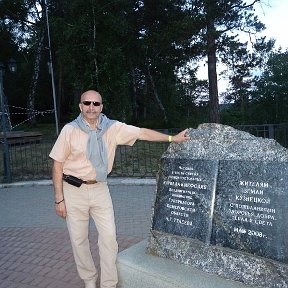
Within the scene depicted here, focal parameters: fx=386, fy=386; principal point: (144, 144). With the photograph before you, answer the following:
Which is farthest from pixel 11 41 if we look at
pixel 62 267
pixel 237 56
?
pixel 62 267

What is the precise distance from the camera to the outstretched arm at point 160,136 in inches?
139

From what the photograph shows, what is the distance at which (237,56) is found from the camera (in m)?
21.3

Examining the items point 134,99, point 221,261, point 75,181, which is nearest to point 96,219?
point 75,181

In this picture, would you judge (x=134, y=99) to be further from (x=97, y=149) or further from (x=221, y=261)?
(x=221, y=261)

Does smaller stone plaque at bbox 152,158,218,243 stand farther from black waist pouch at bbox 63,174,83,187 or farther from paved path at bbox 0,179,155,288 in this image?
paved path at bbox 0,179,155,288

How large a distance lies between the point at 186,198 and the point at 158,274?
27.4 inches

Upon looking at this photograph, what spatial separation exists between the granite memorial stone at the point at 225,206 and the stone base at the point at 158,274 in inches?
2.9

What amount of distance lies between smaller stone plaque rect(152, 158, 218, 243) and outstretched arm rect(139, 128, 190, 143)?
0.19 metres

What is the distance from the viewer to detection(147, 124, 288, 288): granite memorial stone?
2.96 meters

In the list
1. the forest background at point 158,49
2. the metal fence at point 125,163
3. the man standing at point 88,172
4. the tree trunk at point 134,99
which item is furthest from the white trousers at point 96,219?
the tree trunk at point 134,99

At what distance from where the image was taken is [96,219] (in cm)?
363

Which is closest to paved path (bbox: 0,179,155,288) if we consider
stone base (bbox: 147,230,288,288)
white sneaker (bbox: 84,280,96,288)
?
white sneaker (bbox: 84,280,96,288)

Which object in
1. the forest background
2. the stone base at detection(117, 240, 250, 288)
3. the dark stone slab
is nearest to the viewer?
the dark stone slab

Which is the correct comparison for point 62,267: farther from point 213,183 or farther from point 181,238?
point 213,183
